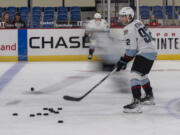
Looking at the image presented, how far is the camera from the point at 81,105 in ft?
15.2

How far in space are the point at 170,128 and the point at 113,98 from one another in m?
1.63

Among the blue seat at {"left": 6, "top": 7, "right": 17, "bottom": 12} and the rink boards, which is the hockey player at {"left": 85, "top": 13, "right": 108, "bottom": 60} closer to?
the rink boards

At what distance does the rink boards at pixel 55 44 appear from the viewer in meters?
10.1

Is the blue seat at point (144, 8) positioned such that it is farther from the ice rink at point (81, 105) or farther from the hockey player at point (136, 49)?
the hockey player at point (136, 49)

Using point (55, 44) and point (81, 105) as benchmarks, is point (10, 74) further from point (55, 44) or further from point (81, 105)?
point (81, 105)

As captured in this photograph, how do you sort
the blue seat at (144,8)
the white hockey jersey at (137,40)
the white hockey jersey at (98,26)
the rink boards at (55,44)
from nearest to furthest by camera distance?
the white hockey jersey at (137,40) → the white hockey jersey at (98,26) → the rink boards at (55,44) → the blue seat at (144,8)

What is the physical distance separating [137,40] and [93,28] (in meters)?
6.07

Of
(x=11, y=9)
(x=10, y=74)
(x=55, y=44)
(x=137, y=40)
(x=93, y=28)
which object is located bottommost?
(x=10, y=74)

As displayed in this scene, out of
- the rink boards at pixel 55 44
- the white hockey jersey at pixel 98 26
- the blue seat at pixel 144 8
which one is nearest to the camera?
the white hockey jersey at pixel 98 26

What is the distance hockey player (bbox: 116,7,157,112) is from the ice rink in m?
0.28

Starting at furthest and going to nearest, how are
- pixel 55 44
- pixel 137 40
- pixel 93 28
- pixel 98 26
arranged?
pixel 55 44, pixel 93 28, pixel 98 26, pixel 137 40

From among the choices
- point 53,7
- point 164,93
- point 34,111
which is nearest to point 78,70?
point 164,93

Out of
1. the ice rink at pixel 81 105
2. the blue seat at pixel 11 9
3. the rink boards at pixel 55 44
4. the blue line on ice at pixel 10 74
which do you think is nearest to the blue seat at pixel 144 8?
the rink boards at pixel 55 44

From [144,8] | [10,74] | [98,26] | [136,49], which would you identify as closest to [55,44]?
[98,26]
